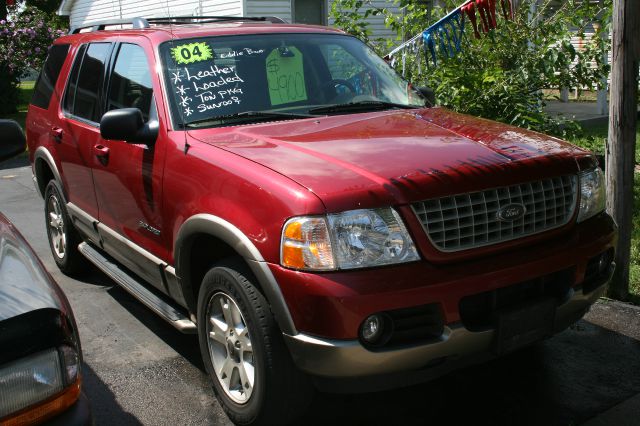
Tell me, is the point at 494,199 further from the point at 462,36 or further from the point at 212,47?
the point at 462,36

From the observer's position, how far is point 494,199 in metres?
3.13

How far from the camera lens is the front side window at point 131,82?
4184 millimetres

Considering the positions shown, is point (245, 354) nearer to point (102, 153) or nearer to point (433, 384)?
point (433, 384)

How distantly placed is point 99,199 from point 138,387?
1.37 m

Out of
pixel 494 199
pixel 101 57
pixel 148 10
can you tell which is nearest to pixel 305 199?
pixel 494 199

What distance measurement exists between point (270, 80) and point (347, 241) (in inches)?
64.6

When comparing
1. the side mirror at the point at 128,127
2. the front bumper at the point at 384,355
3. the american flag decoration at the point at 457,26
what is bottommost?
the front bumper at the point at 384,355

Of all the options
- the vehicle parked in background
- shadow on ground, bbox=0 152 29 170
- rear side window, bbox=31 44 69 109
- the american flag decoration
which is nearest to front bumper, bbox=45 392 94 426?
the vehicle parked in background

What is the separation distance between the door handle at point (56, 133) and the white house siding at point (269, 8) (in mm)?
11254

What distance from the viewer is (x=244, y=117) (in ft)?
13.0

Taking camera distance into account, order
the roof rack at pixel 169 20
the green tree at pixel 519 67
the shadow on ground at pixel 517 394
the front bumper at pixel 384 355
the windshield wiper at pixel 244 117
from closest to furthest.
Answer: the front bumper at pixel 384 355 → the shadow on ground at pixel 517 394 → the windshield wiper at pixel 244 117 → the roof rack at pixel 169 20 → the green tree at pixel 519 67

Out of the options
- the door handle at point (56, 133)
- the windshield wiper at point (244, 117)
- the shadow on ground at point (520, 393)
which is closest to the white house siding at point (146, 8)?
the door handle at point (56, 133)

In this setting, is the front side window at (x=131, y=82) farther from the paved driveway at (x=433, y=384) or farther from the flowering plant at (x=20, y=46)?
the flowering plant at (x=20, y=46)

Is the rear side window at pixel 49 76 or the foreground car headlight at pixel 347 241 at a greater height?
the rear side window at pixel 49 76
